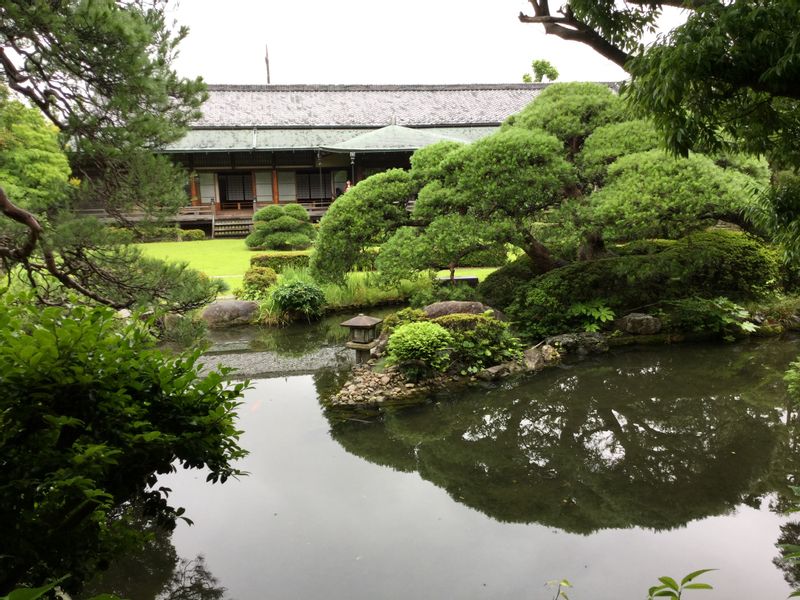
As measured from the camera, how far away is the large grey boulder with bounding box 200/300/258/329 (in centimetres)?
1145

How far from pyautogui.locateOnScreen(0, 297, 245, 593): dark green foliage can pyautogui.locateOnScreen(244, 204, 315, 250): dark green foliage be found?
658 inches

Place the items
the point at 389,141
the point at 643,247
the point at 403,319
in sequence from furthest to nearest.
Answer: the point at 389,141
the point at 643,247
the point at 403,319

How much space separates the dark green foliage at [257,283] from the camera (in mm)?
12602

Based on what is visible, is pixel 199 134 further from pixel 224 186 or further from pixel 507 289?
pixel 507 289

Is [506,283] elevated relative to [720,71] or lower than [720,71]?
lower

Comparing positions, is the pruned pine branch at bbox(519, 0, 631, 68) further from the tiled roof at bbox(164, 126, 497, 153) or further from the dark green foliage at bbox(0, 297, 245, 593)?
the tiled roof at bbox(164, 126, 497, 153)

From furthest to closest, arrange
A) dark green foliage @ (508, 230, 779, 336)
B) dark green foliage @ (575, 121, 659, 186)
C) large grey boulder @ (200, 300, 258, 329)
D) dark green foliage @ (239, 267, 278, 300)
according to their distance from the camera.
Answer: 1. dark green foliage @ (239, 267, 278, 300)
2. large grey boulder @ (200, 300, 258, 329)
3. dark green foliage @ (508, 230, 779, 336)
4. dark green foliage @ (575, 121, 659, 186)

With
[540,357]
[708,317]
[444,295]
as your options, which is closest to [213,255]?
[444,295]

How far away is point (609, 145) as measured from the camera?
30.5 ft

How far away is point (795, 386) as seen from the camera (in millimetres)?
4781

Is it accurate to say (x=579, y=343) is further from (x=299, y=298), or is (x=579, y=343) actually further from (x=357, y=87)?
(x=357, y=87)

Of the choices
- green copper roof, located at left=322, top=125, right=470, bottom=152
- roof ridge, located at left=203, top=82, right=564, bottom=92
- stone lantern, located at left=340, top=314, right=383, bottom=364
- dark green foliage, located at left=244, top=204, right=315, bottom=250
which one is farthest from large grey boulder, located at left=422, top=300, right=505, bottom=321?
roof ridge, located at left=203, top=82, right=564, bottom=92

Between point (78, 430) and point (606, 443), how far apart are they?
504cm

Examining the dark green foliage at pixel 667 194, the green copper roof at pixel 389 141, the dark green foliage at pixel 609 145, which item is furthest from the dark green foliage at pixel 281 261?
the dark green foliage at pixel 667 194
